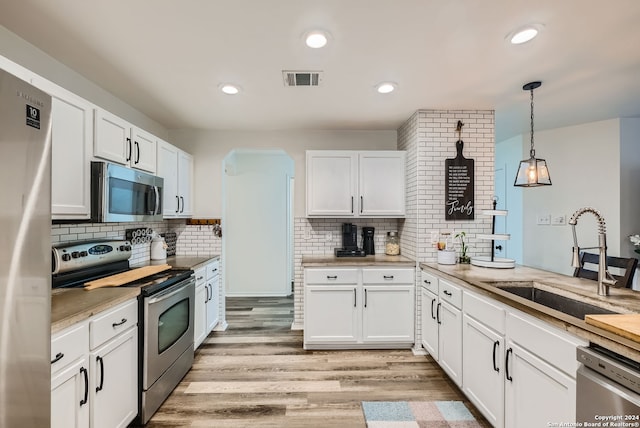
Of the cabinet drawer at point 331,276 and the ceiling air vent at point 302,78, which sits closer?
the ceiling air vent at point 302,78

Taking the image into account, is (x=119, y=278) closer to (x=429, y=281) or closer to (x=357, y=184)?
(x=357, y=184)

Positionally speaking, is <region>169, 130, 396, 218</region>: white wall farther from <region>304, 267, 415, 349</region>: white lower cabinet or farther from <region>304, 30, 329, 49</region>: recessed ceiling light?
<region>304, 30, 329, 49</region>: recessed ceiling light

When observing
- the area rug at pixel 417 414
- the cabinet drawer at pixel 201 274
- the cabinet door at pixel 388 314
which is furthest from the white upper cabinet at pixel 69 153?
the cabinet door at pixel 388 314

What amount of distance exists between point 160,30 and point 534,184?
2.88 m

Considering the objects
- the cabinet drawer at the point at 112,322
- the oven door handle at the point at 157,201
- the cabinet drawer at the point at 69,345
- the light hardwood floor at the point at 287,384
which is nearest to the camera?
the cabinet drawer at the point at 69,345

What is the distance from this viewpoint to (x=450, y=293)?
2.43 metres

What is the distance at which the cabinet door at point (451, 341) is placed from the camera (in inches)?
89.6

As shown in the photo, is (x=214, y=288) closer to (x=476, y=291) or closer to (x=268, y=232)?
(x=268, y=232)

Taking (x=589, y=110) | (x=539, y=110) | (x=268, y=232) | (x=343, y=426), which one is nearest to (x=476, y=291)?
(x=343, y=426)

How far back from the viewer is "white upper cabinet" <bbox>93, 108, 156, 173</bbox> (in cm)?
204

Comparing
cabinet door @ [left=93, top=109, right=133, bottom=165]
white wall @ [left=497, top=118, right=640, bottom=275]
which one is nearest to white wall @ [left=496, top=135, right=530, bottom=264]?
white wall @ [left=497, top=118, right=640, bottom=275]

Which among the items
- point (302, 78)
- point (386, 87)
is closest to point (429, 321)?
point (386, 87)

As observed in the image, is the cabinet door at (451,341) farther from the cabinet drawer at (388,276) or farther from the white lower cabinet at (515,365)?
the cabinet drawer at (388,276)

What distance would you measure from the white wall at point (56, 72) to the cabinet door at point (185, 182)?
61cm
